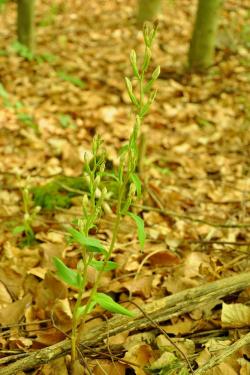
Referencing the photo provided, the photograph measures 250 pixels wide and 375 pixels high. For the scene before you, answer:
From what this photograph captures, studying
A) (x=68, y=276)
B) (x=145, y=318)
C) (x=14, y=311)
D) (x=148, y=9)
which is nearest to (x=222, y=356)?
(x=145, y=318)

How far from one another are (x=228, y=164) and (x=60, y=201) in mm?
1688

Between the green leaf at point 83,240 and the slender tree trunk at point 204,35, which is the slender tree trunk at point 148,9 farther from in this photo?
the green leaf at point 83,240

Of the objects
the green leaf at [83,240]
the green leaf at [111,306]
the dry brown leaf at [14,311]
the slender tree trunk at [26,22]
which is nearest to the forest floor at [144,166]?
the dry brown leaf at [14,311]

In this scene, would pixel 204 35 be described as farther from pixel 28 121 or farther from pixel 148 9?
pixel 28 121

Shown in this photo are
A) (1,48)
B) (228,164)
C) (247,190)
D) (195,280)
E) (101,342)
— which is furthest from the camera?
(1,48)

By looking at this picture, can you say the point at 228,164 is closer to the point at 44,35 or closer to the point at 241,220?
the point at 241,220

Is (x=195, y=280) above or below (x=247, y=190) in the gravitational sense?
above

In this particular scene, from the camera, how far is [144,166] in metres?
3.51

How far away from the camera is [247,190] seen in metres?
3.38

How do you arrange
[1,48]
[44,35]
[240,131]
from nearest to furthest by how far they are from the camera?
[240,131] < [1,48] < [44,35]

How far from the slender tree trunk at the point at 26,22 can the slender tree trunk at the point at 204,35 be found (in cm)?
187

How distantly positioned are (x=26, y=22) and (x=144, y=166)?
2.65 m

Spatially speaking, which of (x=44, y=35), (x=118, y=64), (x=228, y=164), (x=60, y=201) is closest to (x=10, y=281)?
(x=60, y=201)

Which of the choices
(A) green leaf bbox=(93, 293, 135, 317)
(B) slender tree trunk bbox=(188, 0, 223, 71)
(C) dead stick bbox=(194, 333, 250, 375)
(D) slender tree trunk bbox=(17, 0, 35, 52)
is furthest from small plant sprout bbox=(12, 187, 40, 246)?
(B) slender tree trunk bbox=(188, 0, 223, 71)
